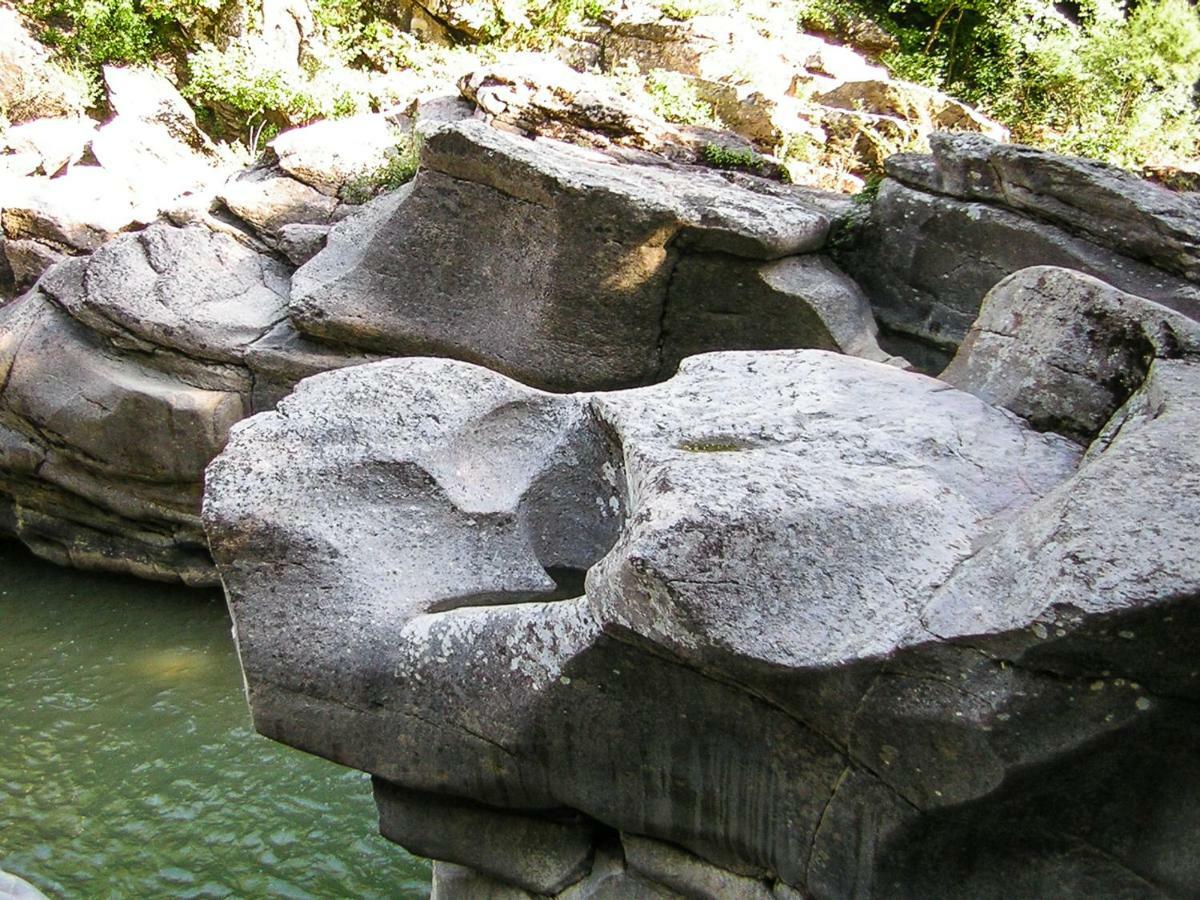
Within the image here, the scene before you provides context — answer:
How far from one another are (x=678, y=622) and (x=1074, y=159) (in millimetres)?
4955

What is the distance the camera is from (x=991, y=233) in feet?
22.0

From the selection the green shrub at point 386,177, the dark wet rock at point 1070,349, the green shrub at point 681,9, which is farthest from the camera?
the green shrub at point 681,9

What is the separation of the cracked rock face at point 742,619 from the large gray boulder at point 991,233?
2789 mm

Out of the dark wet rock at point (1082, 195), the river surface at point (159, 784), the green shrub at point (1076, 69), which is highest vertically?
the green shrub at point (1076, 69)

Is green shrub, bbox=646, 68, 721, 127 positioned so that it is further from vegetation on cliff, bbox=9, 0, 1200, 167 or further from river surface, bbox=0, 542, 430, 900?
river surface, bbox=0, 542, 430, 900

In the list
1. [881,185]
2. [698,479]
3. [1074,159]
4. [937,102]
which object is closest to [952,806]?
[698,479]

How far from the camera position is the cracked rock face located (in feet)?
8.64

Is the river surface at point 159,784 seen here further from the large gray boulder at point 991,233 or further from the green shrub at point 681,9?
the green shrub at point 681,9

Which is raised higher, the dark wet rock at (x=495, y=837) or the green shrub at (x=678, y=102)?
the green shrub at (x=678, y=102)

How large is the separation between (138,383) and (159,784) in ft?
10.1

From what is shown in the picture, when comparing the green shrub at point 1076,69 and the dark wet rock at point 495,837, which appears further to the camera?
the green shrub at point 1076,69

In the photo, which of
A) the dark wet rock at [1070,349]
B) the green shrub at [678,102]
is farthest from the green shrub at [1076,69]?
the dark wet rock at [1070,349]

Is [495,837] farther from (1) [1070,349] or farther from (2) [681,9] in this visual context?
(2) [681,9]

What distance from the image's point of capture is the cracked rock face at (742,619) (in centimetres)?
263
